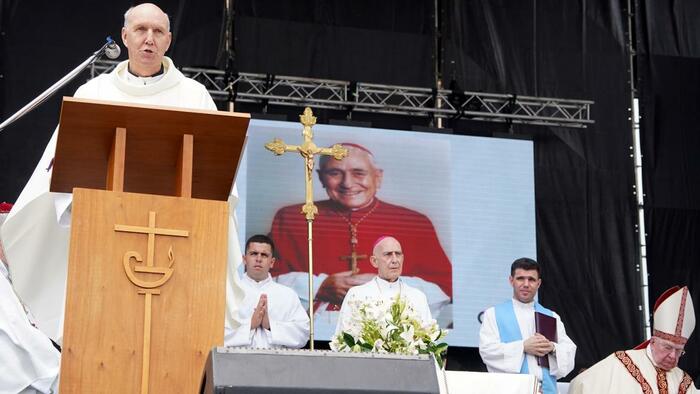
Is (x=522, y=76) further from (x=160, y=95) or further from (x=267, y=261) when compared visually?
(x=160, y=95)

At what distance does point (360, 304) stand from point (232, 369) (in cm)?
285

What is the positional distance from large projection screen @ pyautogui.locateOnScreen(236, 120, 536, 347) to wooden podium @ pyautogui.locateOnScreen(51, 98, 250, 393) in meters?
5.56

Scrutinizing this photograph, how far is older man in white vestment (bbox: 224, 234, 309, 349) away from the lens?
8172mm

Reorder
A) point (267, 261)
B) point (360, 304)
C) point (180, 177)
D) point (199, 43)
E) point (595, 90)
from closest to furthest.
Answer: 1. point (180, 177)
2. point (360, 304)
3. point (267, 261)
4. point (199, 43)
5. point (595, 90)

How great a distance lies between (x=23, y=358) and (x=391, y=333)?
170 centimetres

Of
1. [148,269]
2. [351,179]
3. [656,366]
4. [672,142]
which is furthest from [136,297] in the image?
[672,142]

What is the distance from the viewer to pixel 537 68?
407 inches

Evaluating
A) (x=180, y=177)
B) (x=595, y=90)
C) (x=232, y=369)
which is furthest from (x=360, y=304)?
(x=595, y=90)

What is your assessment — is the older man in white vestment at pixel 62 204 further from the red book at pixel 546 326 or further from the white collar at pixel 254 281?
the white collar at pixel 254 281

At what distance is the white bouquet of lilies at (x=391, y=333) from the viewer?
207 inches

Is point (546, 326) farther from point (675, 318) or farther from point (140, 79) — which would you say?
point (140, 79)

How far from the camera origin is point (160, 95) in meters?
4.61

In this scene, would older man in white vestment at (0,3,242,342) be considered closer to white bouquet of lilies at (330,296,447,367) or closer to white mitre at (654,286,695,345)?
white bouquet of lilies at (330,296,447,367)

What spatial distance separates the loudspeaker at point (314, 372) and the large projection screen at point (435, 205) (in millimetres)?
6552
